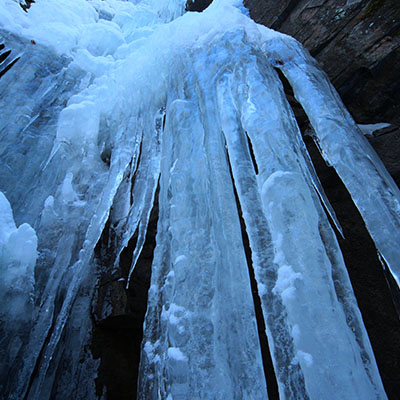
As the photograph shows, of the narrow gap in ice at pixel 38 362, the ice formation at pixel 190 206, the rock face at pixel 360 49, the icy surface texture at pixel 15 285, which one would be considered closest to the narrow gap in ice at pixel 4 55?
the ice formation at pixel 190 206

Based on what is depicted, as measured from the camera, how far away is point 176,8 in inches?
256

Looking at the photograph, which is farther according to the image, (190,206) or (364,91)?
(364,91)

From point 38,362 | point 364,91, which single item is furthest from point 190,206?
point 364,91

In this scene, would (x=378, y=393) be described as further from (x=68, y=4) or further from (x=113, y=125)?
(x=68, y=4)

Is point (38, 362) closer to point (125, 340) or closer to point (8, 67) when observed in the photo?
point (125, 340)

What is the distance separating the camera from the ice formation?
114 cm

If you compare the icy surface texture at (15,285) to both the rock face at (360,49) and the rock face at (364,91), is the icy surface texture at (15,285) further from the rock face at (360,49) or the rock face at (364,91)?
the rock face at (360,49)

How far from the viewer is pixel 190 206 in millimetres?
1805

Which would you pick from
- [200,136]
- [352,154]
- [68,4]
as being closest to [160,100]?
[200,136]

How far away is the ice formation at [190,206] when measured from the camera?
1143 millimetres

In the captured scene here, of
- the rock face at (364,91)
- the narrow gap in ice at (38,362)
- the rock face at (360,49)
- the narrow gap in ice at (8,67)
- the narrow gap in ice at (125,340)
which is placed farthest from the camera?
the narrow gap in ice at (8,67)

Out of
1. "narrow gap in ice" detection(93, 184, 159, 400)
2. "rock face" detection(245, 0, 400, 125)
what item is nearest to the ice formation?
"narrow gap in ice" detection(93, 184, 159, 400)

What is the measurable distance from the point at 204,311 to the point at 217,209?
2.13 ft

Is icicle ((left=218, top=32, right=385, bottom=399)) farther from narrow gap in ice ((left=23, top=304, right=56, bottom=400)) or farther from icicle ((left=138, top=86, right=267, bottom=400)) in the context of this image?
narrow gap in ice ((left=23, top=304, right=56, bottom=400))
